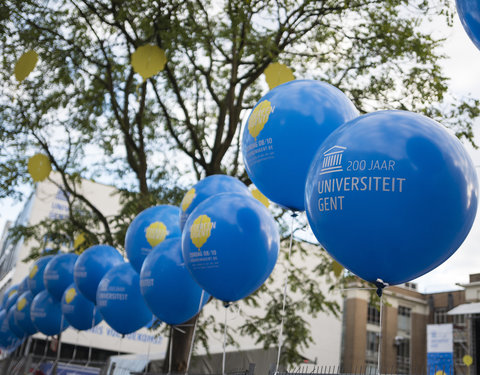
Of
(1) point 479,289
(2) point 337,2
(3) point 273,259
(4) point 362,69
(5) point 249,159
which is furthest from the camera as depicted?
(1) point 479,289

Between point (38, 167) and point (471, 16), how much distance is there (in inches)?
Answer: 306

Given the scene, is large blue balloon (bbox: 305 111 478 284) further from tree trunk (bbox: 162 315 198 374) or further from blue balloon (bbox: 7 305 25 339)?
blue balloon (bbox: 7 305 25 339)

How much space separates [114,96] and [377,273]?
325 inches

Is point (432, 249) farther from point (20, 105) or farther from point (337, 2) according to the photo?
point (20, 105)

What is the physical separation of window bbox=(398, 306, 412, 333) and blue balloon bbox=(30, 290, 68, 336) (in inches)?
1315

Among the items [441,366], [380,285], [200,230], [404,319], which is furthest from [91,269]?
[404,319]

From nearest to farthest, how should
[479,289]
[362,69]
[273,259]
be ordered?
[273,259] < [362,69] < [479,289]

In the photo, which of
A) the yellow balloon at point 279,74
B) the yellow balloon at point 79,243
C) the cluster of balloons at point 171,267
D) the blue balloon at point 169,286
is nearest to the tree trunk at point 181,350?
the cluster of balloons at point 171,267

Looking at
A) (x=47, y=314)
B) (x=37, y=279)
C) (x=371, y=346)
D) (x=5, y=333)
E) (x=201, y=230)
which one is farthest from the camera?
(x=371, y=346)

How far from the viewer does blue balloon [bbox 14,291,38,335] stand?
390 inches

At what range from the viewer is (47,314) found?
29.1ft

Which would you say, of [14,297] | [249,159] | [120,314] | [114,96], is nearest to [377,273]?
[249,159]

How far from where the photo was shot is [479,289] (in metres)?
19.7

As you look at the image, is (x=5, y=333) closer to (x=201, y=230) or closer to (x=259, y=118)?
(x=201, y=230)
